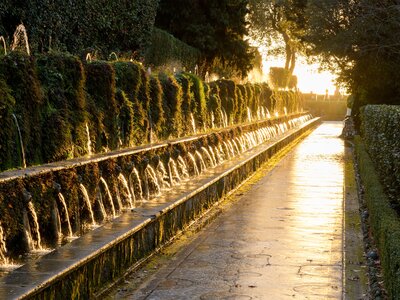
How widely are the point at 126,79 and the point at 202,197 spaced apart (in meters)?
2.44

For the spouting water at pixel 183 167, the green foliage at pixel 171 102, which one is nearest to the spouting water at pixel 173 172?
the spouting water at pixel 183 167

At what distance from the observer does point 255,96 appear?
32.5 m

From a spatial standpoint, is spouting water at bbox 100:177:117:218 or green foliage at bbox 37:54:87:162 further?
spouting water at bbox 100:177:117:218

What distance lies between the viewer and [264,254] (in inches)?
364

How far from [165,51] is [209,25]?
16.8 feet

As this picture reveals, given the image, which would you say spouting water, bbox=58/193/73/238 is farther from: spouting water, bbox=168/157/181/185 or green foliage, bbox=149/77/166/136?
green foliage, bbox=149/77/166/136

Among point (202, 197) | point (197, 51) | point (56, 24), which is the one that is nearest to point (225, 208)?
point (202, 197)


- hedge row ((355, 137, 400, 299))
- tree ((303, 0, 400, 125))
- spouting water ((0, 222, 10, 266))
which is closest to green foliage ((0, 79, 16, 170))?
spouting water ((0, 222, 10, 266))

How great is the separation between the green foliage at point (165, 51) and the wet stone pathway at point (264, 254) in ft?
46.0

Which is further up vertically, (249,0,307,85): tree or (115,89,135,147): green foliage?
(249,0,307,85): tree

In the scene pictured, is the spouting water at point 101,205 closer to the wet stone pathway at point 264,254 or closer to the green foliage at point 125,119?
the wet stone pathway at point 264,254

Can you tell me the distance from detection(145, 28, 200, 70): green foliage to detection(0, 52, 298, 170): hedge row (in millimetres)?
10470

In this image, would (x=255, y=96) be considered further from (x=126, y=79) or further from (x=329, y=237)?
(x=329, y=237)

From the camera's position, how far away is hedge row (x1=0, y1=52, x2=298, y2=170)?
29.3 feet
